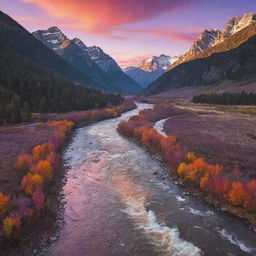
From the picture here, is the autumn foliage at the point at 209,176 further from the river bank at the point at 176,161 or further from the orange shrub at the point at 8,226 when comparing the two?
the orange shrub at the point at 8,226

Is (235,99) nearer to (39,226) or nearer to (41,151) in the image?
(41,151)

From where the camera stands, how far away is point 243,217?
846 inches

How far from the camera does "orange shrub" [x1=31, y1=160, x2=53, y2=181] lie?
27978 millimetres

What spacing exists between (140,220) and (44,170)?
12138mm

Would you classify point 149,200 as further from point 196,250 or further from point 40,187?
point 40,187

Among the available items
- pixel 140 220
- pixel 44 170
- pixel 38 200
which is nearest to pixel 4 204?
pixel 38 200

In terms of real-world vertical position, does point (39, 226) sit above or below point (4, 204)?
below

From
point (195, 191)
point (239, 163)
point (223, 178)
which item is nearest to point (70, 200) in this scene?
point (195, 191)

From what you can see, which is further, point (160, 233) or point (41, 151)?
point (41, 151)

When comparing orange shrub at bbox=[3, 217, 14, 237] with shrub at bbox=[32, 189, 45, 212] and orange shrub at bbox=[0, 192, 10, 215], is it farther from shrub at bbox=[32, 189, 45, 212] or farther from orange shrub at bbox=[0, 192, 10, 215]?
shrub at bbox=[32, 189, 45, 212]

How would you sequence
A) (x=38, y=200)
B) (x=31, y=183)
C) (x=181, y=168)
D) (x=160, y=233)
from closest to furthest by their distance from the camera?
(x=160, y=233)
(x=38, y=200)
(x=31, y=183)
(x=181, y=168)

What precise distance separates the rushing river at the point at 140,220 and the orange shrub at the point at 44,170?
2.26 m

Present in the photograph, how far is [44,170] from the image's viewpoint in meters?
28.4

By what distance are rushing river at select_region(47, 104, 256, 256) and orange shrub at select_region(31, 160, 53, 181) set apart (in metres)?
2.26
